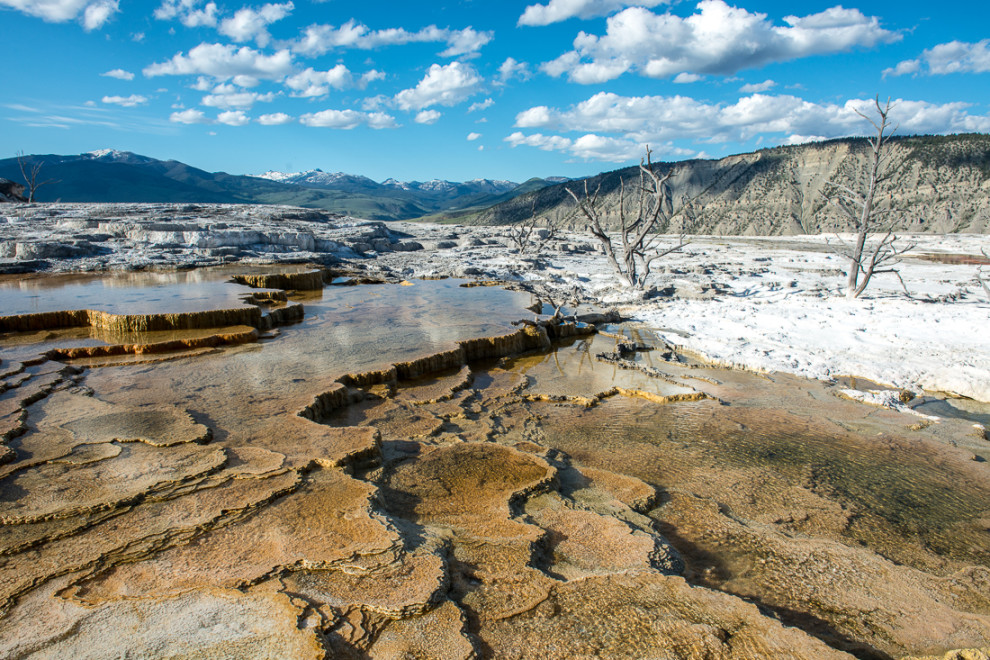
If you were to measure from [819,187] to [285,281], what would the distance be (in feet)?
140

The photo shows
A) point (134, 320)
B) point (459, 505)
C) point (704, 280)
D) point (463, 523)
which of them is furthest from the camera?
point (704, 280)

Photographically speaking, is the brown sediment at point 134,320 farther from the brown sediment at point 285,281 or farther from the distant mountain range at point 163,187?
the distant mountain range at point 163,187

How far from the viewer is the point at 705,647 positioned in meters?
2.18

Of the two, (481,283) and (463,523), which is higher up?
(481,283)

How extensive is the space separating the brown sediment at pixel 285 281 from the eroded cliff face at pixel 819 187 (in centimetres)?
2489

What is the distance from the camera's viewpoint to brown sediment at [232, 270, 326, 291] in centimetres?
1078

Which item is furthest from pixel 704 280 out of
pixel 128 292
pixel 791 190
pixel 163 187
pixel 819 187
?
A: pixel 163 187

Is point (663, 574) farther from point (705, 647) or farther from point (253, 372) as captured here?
point (253, 372)

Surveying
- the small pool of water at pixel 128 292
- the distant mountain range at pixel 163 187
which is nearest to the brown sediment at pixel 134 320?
the small pool of water at pixel 128 292

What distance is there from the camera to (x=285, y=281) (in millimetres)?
11273

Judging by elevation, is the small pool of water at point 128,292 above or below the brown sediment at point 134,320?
above

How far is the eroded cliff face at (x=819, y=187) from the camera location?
33.6 metres

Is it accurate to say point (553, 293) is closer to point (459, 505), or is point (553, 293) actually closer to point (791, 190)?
point (459, 505)

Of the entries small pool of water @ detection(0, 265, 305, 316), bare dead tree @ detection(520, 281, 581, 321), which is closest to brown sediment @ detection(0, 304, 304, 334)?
small pool of water @ detection(0, 265, 305, 316)
